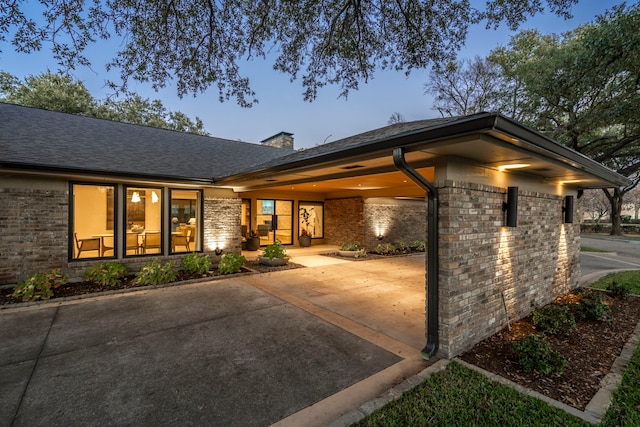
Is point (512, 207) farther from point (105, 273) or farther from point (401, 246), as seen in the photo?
point (401, 246)

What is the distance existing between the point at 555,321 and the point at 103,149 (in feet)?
34.0

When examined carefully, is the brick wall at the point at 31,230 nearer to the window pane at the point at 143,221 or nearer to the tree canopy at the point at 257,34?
the window pane at the point at 143,221

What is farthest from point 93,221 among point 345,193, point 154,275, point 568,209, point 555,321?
point 568,209

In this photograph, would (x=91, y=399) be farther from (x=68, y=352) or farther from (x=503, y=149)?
(x=503, y=149)

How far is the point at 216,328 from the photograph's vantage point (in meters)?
4.18

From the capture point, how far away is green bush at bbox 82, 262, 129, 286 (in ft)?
20.5

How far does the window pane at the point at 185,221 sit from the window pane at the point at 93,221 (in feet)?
4.91

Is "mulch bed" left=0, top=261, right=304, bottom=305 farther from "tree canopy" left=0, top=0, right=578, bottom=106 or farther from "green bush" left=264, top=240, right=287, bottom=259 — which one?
"tree canopy" left=0, top=0, right=578, bottom=106

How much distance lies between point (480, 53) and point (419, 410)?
22.3 meters

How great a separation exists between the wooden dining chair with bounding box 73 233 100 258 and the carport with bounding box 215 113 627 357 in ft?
19.0

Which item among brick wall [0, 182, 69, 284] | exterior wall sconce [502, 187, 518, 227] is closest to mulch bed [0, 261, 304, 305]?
brick wall [0, 182, 69, 284]

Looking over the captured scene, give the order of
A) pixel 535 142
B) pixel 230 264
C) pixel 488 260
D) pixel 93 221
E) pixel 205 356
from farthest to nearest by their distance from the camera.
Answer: pixel 93 221 → pixel 230 264 → pixel 488 260 → pixel 205 356 → pixel 535 142

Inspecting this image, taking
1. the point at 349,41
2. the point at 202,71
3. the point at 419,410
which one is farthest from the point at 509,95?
the point at 419,410

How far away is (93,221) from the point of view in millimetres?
8141
